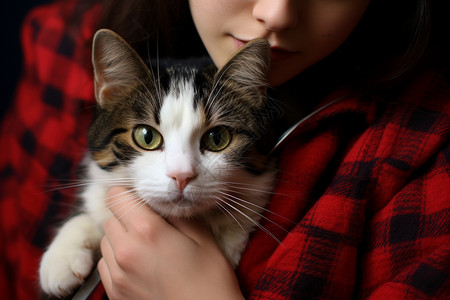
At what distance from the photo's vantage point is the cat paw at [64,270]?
77 centimetres

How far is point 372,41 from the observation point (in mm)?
933

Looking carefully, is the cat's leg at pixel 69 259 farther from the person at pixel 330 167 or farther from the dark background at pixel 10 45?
the dark background at pixel 10 45

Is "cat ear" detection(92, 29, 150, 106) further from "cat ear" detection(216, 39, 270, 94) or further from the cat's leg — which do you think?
the cat's leg

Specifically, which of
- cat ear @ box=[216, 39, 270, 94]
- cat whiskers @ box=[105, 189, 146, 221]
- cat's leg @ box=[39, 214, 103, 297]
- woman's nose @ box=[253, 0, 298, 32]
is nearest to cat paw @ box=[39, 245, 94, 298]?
cat's leg @ box=[39, 214, 103, 297]

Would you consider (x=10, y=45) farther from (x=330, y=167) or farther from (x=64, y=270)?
(x=330, y=167)

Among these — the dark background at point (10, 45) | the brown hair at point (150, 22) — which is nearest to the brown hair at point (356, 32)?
the brown hair at point (150, 22)

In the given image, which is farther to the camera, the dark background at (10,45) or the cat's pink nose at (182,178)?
the dark background at (10,45)

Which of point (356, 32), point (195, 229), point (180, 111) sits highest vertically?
point (356, 32)

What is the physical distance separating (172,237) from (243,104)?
300 mm

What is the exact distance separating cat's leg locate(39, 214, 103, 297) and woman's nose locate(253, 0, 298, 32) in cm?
57

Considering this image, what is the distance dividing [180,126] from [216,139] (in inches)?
3.1

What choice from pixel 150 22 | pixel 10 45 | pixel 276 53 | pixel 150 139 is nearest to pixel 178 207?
pixel 150 139

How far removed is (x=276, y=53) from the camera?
750 mm

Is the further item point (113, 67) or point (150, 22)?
point (150, 22)
